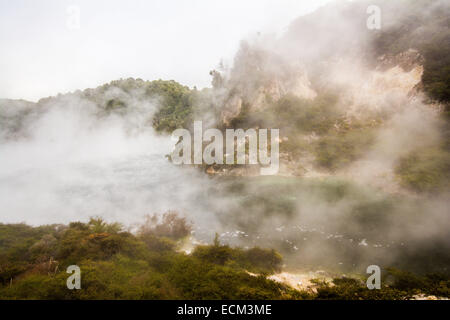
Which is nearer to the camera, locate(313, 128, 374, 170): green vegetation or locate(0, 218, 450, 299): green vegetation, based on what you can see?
locate(0, 218, 450, 299): green vegetation

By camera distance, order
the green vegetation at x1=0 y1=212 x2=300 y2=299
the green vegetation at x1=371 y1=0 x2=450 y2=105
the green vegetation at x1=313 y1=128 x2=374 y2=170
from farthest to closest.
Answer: the green vegetation at x1=371 y1=0 x2=450 y2=105, the green vegetation at x1=313 y1=128 x2=374 y2=170, the green vegetation at x1=0 y1=212 x2=300 y2=299

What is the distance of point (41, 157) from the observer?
37.5m

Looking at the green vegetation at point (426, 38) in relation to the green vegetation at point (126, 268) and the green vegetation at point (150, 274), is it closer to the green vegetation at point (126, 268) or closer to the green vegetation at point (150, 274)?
the green vegetation at point (150, 274)

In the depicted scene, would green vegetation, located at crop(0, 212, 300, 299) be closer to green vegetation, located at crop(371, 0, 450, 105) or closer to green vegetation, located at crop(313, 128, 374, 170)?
green vegetation, located at crop(313, 128, 374, 170)

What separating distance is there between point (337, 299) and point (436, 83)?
20.0 meters

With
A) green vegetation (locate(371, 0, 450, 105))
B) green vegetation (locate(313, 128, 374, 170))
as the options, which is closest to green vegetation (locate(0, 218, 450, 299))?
green vegetation (locate(313, 128, 374, 170))

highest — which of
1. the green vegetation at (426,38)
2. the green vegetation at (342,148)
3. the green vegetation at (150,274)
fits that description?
the green vegetation at (426,38)

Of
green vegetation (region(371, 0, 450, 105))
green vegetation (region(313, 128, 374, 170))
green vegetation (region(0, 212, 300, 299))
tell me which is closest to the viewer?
green vegetation (region(0, 212, 300, 299))


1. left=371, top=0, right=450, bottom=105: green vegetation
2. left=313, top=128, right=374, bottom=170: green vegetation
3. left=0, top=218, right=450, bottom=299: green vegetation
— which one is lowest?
left=0, top=218, right=450, bottom=299: green vegetation

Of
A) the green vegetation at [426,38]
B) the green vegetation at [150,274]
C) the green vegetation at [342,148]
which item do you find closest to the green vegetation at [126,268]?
the green vegetation at [150,274]

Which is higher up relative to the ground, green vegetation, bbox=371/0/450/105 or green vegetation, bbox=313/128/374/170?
green vegetation, bbox=371/0/450/105
